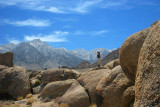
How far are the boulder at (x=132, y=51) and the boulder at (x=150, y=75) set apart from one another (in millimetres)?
1940

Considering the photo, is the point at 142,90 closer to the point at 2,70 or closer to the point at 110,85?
the point at 110,85

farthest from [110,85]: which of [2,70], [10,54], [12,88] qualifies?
[10,54]

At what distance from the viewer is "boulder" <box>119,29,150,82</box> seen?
5555 millimetres

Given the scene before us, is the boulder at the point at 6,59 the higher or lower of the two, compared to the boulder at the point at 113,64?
higher

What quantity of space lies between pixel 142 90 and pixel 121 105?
12.6 ft

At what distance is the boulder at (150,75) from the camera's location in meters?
2.92

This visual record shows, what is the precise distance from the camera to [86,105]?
9.08m

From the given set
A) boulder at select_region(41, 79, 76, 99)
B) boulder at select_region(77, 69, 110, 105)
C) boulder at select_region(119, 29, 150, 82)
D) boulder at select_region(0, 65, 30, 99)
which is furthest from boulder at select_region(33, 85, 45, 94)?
boulder at select_region(119, 29, 150, 82)

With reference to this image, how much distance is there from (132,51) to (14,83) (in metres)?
12.5

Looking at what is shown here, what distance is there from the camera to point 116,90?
707 centimetres

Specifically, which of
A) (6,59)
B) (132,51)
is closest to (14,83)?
(6,59)

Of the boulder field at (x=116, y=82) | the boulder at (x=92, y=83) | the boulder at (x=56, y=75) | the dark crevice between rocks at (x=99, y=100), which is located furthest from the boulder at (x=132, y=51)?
the boulder at (x=56, y=75)

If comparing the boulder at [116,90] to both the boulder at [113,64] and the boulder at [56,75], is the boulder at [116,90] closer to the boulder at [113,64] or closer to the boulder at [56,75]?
the boulder at [56,75]

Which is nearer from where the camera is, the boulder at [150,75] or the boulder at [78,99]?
the boulder at [150,75]
